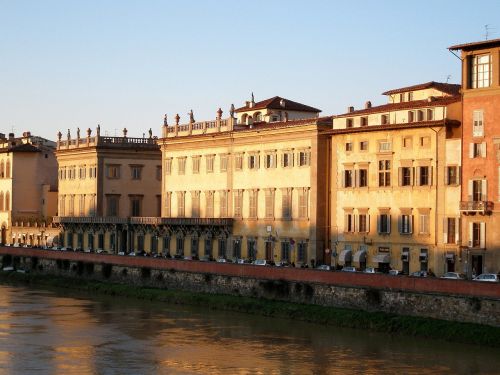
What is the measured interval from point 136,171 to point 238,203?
18.7m

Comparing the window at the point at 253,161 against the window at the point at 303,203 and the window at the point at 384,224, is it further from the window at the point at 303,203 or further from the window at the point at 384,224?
the window at the point at 384,224

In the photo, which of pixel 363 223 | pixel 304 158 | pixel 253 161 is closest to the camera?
pixel 363 223

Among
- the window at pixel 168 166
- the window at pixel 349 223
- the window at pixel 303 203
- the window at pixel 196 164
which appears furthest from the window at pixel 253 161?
the window at pixel 168 166

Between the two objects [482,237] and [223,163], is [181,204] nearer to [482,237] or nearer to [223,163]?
[223,163]

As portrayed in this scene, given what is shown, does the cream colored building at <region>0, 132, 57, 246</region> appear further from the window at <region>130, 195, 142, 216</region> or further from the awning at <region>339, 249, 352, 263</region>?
the awning at <region>339, 249, 352, 263</region>

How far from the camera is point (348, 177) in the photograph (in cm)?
6519

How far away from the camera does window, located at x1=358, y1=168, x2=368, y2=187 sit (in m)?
63.8

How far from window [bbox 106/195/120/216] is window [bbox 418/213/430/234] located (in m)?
35.4

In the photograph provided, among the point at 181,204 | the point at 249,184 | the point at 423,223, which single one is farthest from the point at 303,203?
the point at 181,204

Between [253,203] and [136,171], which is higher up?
[136,171]

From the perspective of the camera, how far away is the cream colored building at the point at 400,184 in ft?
193

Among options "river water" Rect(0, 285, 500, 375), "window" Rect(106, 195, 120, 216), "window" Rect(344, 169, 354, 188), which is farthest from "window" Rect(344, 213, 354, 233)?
"window" Rect(106, 195, 120, 216)

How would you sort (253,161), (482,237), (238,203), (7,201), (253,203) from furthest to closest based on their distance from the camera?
(7,201) → (238,203) → (253,161) → (253,203) → (482,237)

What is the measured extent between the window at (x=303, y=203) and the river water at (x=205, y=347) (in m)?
11.3
